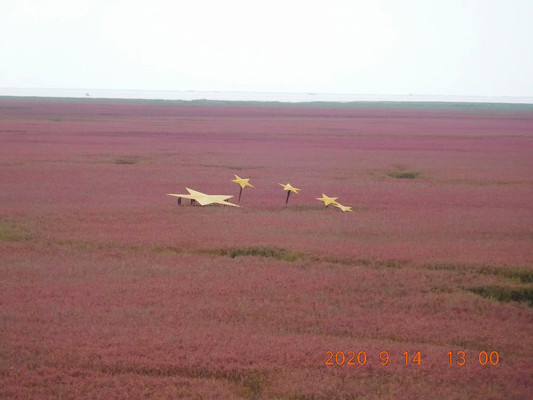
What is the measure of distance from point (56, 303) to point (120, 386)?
239cm

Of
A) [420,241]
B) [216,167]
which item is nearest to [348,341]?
[420,241]

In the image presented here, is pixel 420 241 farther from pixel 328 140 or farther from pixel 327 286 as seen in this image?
pixel 328 140

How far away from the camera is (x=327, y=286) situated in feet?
28.8

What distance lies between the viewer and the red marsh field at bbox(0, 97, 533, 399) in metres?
6.12

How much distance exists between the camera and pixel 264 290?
8547mm
